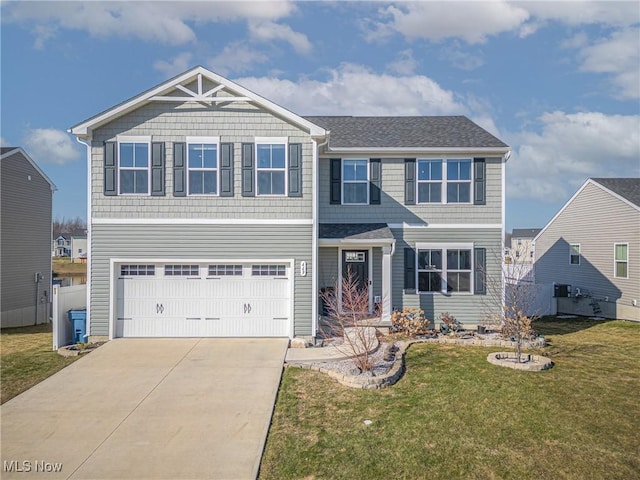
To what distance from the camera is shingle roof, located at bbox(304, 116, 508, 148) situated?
13.0 meters

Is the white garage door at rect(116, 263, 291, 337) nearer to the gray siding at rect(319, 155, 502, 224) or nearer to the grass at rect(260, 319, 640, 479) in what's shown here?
the grass at rect(260, 319, 640, 479)

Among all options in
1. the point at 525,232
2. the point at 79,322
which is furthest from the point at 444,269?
the point at 525,232

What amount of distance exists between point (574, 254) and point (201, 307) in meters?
17.5

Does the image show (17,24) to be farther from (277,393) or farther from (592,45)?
(592,45)

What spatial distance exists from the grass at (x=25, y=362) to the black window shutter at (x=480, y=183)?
12473mm

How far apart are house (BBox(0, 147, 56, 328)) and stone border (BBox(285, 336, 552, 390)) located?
13.8 m

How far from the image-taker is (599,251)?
57.0 feet

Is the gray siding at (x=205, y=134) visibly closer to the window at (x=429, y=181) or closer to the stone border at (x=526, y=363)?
the window at (x=429, y=181)

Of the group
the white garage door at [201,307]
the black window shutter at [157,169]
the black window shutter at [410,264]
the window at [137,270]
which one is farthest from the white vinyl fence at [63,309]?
A: the black window shutter at [410,264]

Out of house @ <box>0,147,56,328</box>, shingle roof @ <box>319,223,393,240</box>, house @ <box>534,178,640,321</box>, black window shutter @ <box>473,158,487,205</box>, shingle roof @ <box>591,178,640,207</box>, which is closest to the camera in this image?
shingle roof @ <box>319,223,393,240</box>

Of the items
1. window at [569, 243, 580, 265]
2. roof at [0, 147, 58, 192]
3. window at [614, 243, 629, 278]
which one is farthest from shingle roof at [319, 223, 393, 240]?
roof at [0, 147, 58, 192]

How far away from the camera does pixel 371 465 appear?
17.6ft

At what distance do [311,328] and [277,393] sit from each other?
3.38 metres

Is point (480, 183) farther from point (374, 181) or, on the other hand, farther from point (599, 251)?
point (599, 251)
